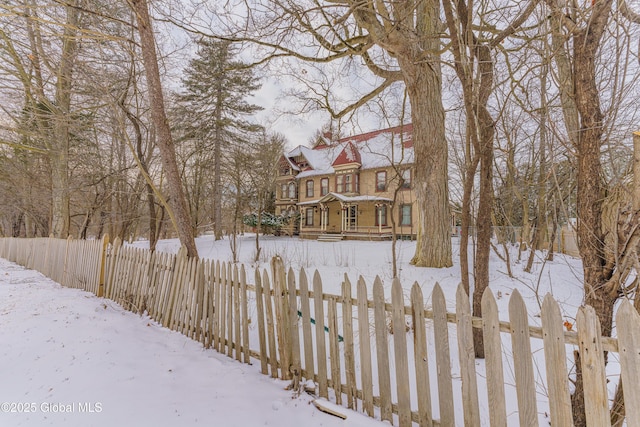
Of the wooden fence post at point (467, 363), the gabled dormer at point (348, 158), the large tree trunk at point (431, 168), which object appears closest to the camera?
the wooden fence post at point (467, 363)

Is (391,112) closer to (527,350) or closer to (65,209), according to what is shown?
(527,350)

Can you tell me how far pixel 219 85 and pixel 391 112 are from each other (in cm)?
1512

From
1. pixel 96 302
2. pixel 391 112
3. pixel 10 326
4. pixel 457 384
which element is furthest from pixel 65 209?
pixel 457 384

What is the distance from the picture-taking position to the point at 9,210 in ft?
58.3

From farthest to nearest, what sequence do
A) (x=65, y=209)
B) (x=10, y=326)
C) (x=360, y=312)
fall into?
(x=65, y=209) → (x=10, y=326) → (x=360, y=312)

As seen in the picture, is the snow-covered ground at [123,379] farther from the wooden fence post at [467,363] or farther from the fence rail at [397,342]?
the wooden fence post at [467,363]

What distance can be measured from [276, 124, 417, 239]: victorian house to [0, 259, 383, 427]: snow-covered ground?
15.7 meters

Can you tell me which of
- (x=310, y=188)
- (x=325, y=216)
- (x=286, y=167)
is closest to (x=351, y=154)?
(x=310, y=188)

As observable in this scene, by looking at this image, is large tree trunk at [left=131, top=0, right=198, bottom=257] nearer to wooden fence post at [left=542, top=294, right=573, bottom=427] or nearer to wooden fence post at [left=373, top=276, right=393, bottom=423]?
wooden fence post at [left=373, top=276, right=393, bottom=423]

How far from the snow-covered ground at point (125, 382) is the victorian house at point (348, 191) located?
15.7 metres

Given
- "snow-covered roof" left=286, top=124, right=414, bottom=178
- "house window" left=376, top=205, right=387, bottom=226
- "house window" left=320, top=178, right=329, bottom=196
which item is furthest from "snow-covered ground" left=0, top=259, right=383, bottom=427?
"house window" left=320, top=178, right=329, bottom=196

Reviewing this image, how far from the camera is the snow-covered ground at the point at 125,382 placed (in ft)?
7.58

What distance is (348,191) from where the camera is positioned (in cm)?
2219

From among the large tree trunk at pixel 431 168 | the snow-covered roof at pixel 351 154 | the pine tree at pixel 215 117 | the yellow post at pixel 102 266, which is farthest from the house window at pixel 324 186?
the yellow post at pixel 102 266
